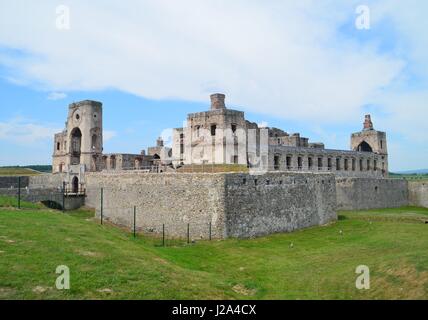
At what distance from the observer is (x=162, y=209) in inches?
1049

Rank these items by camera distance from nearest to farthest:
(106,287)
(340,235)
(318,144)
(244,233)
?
(106,287), (244,233), (340,235), (318,144)

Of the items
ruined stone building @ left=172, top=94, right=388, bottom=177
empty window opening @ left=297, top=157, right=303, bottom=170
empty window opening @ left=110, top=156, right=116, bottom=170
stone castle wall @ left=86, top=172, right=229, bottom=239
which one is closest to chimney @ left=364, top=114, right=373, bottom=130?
ruined stone building @ left=172, top=94, right=388, bottom=177

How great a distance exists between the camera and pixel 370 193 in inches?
1879

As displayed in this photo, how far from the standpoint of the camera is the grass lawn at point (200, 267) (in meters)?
11.6

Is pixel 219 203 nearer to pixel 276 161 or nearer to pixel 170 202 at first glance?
pixel 170 202

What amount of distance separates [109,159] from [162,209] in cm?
2618

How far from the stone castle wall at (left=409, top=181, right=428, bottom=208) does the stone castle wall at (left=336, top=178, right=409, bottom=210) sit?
753mm

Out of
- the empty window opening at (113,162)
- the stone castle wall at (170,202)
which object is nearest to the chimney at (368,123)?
the empty window opening at (113,162)

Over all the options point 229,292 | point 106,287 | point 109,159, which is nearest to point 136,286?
point 106,287

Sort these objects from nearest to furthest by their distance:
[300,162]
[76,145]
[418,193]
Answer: [300,162] → [76,145] → [418,193]

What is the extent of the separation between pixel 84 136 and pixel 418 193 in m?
43.6

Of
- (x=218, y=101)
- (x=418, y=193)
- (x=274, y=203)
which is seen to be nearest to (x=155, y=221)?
(x=274, y=203)
